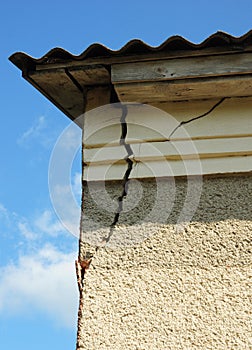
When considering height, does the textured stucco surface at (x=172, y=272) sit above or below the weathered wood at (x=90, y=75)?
below

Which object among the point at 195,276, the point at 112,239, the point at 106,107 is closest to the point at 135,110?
the point at 106,107

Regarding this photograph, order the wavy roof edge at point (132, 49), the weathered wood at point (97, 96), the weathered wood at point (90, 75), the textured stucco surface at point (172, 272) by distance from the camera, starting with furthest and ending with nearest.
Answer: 1. the weathered wood at point (97, 96)
2. the weathered wood at point (90, 75)
3. the wavy roof edge at point (132, 49)
4. the textured stucco surface at point (172, 272)

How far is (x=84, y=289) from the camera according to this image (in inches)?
115

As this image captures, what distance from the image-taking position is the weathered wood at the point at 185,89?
300cm

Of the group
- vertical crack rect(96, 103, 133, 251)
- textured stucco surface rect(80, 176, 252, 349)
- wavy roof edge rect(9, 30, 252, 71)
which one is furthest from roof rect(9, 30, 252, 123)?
textured stucco surface rect(80, 176, 252, 349)

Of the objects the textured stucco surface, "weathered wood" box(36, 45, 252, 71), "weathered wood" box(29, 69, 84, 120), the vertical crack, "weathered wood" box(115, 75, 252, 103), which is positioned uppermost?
"weathered wood" box(29, 69, 84, 120)

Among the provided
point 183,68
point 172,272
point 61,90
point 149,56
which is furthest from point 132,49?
point 172,272

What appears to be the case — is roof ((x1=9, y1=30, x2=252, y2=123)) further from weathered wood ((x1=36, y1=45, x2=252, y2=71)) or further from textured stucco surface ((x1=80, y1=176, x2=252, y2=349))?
textured stucco surface ((x1=80, y1=176, x2=252, y2=349))

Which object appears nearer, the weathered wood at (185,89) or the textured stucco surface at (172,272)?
the textured stucco surface at (172,272)

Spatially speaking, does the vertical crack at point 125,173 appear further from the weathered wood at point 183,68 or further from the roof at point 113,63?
the weathered wood at point 183,68

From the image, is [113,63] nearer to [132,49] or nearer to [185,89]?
[132,49]

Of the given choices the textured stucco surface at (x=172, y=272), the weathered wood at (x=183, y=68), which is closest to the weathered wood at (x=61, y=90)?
the weathered wood at (x=183, y=68)

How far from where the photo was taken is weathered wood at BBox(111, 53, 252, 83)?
2965 millimetres

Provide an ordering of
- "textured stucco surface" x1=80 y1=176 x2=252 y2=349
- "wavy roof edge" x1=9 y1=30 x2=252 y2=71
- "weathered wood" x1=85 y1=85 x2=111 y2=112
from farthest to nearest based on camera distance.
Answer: "weathered wood" x1=85 y1=85 x2=111 y2=112, "wavy roof edge" x1=9 y1=30 x2=252 y2=71, "textured stucco surface" x1=80 y1=176 x2=252 y2=349
